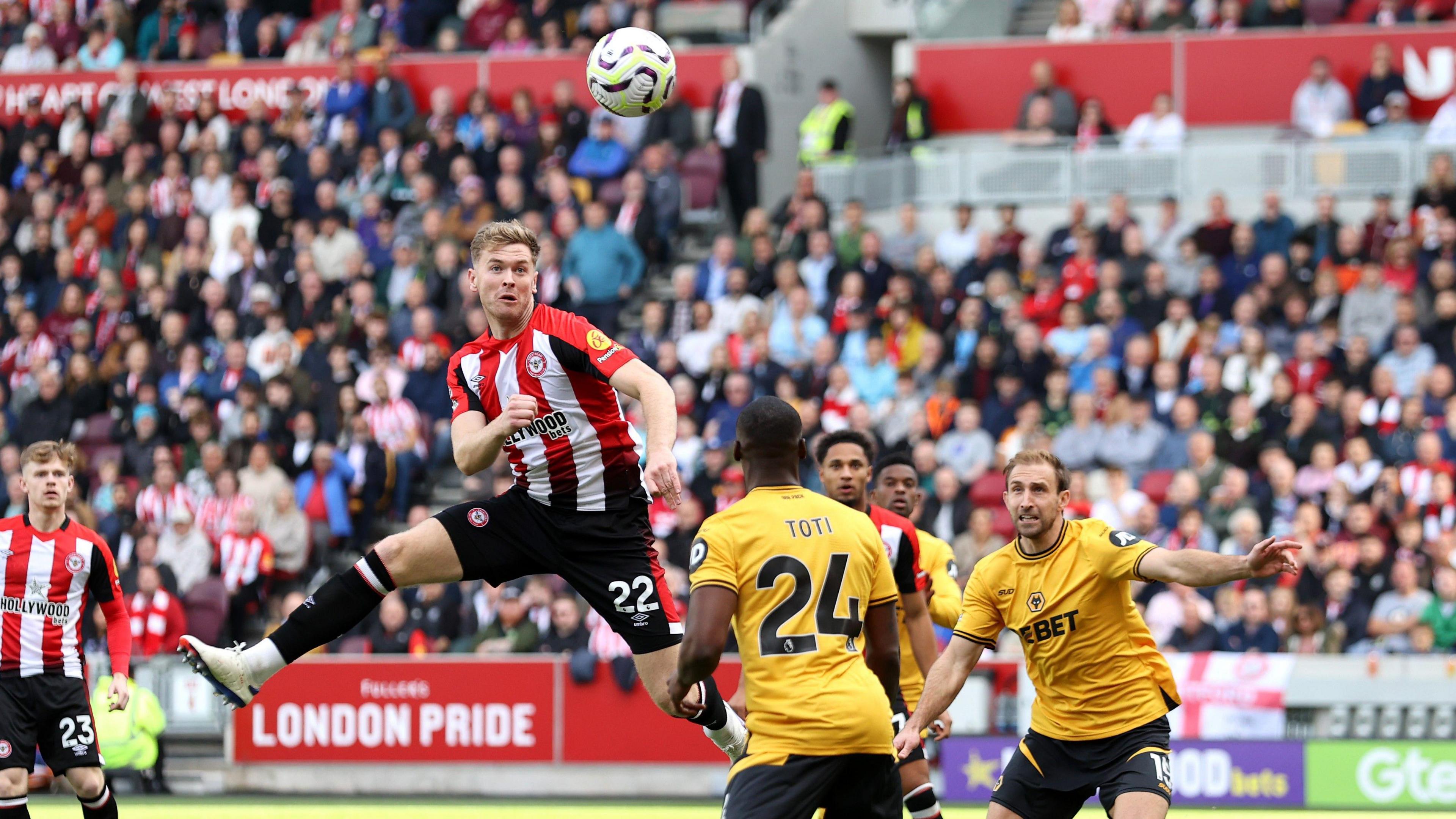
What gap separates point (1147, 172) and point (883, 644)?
1440 cm

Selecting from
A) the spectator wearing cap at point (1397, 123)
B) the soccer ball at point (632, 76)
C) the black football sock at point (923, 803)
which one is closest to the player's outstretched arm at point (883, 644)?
the black football sock at point (923, 803)

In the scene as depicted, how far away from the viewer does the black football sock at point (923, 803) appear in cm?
943

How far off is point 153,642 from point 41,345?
577 cm

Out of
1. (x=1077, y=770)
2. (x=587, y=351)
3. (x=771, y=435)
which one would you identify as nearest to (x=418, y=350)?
(x=587, y=351)

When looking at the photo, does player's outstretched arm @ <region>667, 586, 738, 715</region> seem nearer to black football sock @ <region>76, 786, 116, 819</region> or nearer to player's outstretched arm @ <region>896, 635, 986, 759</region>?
player's outstretched arm @ <region>896, 635, 986, 759</region>

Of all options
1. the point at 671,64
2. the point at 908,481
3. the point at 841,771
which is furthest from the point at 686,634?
the point at 671,64

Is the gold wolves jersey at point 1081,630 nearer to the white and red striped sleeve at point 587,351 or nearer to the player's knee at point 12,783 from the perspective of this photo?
the white and red striped sleeve at point 587,351

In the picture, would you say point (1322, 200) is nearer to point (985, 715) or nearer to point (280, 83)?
point (985, 715)

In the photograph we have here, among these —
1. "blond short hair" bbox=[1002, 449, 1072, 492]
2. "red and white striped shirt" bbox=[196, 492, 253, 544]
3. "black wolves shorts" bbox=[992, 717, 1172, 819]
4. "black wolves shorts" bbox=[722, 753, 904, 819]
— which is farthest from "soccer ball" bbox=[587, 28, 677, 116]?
"red and white striped shirt" bbox=[196, 492, 253, 544]

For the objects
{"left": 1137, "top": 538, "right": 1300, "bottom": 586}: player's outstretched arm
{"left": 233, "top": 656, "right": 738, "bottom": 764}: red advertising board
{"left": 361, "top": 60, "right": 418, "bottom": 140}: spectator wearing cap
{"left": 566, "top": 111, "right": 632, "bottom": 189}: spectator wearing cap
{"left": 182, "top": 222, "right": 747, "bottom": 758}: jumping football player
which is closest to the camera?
{"left": 1137, "top": 538, "right": 1300, "bottom": 586}: player's outstretched arm

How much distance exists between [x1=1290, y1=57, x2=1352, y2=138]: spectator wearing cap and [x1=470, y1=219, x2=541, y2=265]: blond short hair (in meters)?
14.7

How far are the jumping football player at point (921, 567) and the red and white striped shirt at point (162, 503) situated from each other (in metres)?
11.5

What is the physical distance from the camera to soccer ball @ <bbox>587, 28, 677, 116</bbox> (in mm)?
11016

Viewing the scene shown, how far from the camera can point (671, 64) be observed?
443 inches
